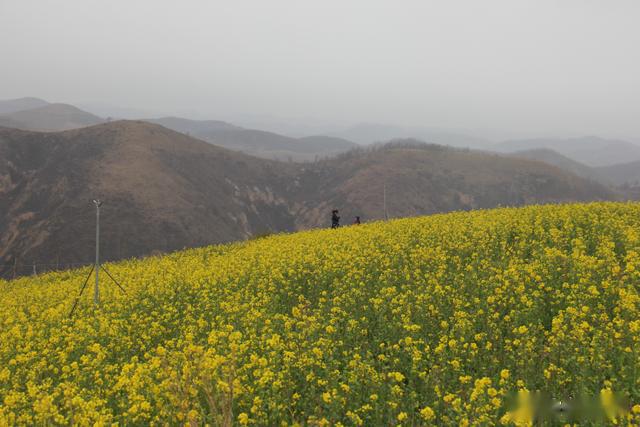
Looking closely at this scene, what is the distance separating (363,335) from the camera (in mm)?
9875

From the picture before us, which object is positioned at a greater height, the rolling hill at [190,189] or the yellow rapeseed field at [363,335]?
the yellow rapeseed field at [363,335]

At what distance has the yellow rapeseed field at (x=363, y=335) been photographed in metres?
6.64

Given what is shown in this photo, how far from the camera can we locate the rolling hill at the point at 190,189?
9166 centimetres

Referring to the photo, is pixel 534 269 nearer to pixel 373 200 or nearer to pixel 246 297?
pixel 246 297

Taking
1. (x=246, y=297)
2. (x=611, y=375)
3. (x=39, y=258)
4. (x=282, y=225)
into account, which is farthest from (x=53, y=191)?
(x=611, y=375)

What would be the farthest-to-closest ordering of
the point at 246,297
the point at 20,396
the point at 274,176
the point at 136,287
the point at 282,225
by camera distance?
the point at 274,176, the point at 282,225, the point at 136,287, the point at 246,297, the point at 20,396

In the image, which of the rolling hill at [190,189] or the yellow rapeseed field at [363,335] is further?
the rolling hill at [190,189]

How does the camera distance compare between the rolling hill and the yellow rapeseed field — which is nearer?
the yellow rapeseed field

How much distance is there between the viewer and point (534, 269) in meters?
11.4

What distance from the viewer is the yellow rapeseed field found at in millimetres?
6637

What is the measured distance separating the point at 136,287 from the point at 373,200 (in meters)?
115

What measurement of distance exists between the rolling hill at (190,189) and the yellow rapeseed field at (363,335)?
2567 inches

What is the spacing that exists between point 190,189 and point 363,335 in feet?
378

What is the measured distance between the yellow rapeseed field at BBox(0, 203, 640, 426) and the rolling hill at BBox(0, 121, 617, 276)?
65.2 meters
